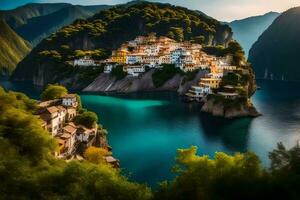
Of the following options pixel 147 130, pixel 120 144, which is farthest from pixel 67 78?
pixel 120 144

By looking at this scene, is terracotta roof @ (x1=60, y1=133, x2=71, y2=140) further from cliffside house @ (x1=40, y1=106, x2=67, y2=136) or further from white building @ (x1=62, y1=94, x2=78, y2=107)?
white building @ (x1=62, y1=94, x2=78, y2=107)

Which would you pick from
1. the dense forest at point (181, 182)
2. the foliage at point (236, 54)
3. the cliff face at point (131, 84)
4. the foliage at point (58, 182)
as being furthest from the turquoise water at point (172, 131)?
the cliff face at point (131, 84)

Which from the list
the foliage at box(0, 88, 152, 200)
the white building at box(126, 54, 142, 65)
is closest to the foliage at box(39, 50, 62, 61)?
the white building at box(126, 54, 142, 65)

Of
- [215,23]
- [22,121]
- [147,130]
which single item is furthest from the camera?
[215,23]

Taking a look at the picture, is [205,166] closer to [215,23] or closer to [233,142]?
[233,142]

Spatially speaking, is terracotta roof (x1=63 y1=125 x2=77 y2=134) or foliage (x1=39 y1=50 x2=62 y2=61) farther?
foliage (x1=39 y1=50 x2=62 y2=61)

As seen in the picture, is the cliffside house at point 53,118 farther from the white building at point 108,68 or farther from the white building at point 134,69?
the white building at point 108,68
